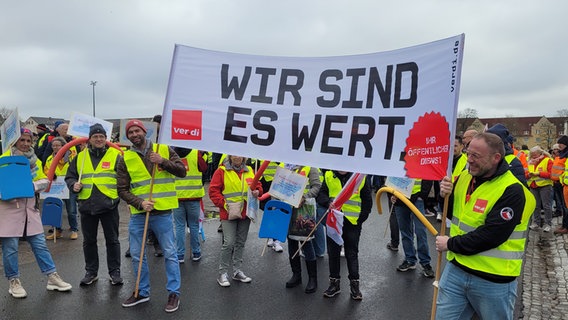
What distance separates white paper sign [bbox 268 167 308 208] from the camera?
5.41 meters

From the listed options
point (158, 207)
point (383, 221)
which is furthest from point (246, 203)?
point (383, 221)

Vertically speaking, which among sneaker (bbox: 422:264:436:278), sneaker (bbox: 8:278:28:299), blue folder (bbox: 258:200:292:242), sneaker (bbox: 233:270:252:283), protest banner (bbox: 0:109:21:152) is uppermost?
protest banner (bbox: 0:109:21:152)

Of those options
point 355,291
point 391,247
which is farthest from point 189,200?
point 391,247

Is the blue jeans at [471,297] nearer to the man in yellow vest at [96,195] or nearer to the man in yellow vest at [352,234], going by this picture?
the man in yellow vest at [352,234]

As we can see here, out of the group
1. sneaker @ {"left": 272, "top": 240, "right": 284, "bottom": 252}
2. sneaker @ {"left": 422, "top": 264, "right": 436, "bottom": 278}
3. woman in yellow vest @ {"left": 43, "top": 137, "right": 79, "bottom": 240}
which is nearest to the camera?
sneaker @ {"left": 422, "top": 264, "right": 436, "bottom": 278}

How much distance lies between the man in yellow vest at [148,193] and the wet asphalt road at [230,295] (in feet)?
1.10

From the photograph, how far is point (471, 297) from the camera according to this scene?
303cm

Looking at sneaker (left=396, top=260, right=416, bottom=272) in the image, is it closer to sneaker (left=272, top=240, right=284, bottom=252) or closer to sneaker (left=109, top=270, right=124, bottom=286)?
sneaker (left=272, top=240, right=284, bottom=252)

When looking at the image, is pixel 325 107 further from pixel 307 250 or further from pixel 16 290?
pixel 16 290

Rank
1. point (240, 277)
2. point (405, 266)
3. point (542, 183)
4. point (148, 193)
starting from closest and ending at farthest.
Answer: point (148, 193), point (240, 277), point (405, 266), point (542, 183)

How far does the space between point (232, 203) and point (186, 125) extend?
147 cm

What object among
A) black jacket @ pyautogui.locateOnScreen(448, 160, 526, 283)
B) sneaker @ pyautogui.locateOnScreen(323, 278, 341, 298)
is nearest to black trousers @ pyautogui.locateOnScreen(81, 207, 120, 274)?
sneaker @ pyautogui.locateOnScreen(323, 278, 341, 298)

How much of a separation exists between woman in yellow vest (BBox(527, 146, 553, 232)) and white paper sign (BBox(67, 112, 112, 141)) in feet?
29.1

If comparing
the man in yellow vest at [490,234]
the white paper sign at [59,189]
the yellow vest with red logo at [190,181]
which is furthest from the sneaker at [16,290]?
the man in yellow vest at [490,234]
